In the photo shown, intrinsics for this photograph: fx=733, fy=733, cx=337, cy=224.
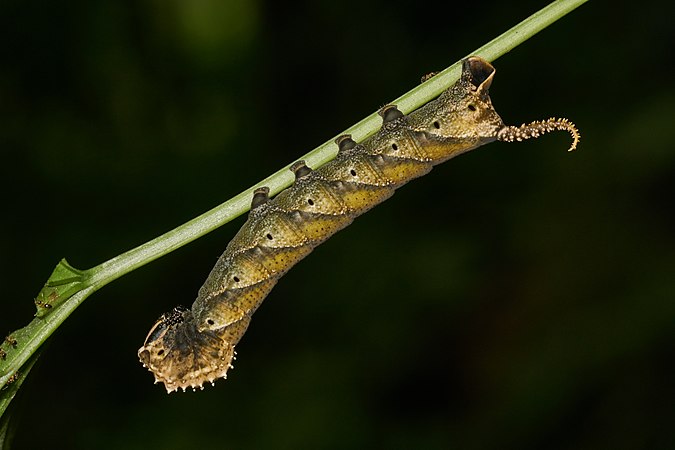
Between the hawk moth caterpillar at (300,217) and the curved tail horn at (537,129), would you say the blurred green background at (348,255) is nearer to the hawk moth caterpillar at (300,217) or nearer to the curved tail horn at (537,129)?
the hawk moth caterpillar at (300,217)

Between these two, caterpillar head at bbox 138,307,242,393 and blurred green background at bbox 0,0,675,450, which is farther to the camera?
blurred green background at bbox 0,0,675,450

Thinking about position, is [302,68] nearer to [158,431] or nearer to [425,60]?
[425,60]

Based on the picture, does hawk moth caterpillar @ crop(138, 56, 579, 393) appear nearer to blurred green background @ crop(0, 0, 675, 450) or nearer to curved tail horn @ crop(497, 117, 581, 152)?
curved tail horn @ crop(497, 117, 581, 152)

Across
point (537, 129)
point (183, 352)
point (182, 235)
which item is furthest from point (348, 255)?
point (182, 235)

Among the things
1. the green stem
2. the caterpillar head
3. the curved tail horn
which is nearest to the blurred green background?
the caterpillar head

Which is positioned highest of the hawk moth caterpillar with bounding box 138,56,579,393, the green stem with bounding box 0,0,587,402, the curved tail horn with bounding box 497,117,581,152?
the hawk moth caterpillar with bounding box 138,56,579,393

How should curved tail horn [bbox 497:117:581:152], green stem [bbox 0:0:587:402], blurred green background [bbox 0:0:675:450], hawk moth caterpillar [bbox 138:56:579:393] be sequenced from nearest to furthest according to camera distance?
1. green stem [bbox 0:0:587:402]
2. curved tail horn [bbox 497:117:581:152]
3. hawk moth caterpillar [bbox 138:56:579:393]
4. blurred green background [bbox 0:0:675:450]

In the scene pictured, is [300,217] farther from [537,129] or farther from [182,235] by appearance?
[537,129]

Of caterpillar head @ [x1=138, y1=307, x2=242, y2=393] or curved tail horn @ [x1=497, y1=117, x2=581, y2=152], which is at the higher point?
caterpillar head @ [x1=138, y1=307, x2=242, y2=393]

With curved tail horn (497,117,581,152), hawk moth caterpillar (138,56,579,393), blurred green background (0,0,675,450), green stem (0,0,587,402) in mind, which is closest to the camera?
green stem (0,0,587,402)
